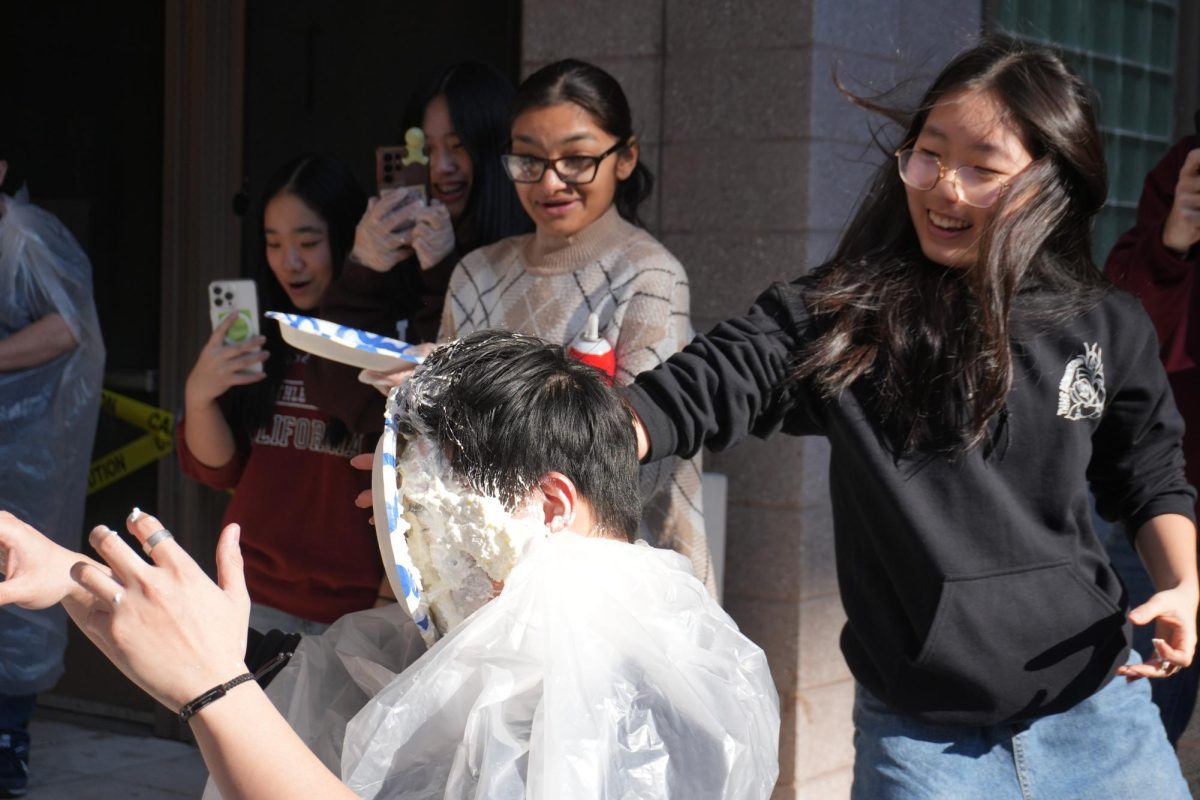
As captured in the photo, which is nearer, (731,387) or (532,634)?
(532,634)

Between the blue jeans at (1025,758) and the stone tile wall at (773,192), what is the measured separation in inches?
63.1

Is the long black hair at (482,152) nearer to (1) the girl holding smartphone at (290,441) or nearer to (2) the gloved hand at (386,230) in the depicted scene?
(2) the gloved hand at (386,230)

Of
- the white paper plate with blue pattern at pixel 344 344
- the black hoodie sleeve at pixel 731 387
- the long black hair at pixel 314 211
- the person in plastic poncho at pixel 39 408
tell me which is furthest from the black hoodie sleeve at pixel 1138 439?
the person in plastic poncho at pixel 39 408

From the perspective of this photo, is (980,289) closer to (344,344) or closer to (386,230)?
(344,344)

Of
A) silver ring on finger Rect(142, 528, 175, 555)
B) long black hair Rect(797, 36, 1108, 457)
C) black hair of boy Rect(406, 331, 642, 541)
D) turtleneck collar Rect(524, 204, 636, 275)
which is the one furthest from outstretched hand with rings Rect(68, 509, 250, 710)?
turtleneck collar Rect(524, 204, 636, 275)

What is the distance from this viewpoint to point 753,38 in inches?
154

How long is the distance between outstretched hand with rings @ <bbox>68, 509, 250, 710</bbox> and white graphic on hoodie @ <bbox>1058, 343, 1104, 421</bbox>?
1298mm

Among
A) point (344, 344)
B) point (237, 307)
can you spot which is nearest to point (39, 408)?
point (237, 307)

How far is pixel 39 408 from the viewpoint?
15.0 ft

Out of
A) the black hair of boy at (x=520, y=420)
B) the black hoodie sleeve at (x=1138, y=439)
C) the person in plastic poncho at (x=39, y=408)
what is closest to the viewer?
the black hair of boy at (x=520, y=420)

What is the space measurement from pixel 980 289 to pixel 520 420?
0.85m

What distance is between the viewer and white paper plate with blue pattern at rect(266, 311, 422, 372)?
6.40 ft

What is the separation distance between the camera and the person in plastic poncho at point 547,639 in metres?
1.60

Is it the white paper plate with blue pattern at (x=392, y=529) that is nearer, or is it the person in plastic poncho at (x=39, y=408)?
the white paper plate with blue pattern at (x=392, y=529)
